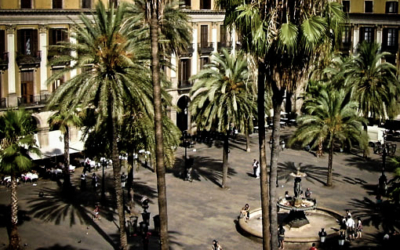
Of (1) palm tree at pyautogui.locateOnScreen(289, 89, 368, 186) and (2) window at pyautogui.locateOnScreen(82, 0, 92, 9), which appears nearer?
(1) palm tree at pyautogui.locateOnScreen(289, 89, 368, 186)

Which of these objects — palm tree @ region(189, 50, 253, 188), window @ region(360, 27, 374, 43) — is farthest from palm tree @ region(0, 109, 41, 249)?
window @ region(360, 27, 374, 43)

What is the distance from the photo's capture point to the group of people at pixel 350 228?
33906mm

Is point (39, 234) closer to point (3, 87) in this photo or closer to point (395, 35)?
point (3, 87)

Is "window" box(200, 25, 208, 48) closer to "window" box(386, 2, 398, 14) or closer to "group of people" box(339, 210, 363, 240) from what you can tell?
"window" box(386, 2, 398, 14)

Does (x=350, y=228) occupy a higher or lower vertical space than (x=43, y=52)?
lower

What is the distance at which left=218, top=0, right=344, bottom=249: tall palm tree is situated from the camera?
2038cm

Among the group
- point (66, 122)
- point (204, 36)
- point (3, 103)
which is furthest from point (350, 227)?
point (204, 36)

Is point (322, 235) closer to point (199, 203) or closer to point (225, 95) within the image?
point (199, 203)

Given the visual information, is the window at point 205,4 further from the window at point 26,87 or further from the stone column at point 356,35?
the stone column at point 356,35

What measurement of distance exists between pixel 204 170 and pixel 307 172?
835cm

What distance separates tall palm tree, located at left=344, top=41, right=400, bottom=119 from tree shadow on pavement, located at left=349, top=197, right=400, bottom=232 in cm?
1116

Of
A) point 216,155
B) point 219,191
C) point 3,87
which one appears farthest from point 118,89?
point 216,155

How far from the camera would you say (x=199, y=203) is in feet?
133

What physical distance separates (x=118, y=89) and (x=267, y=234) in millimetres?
9584
